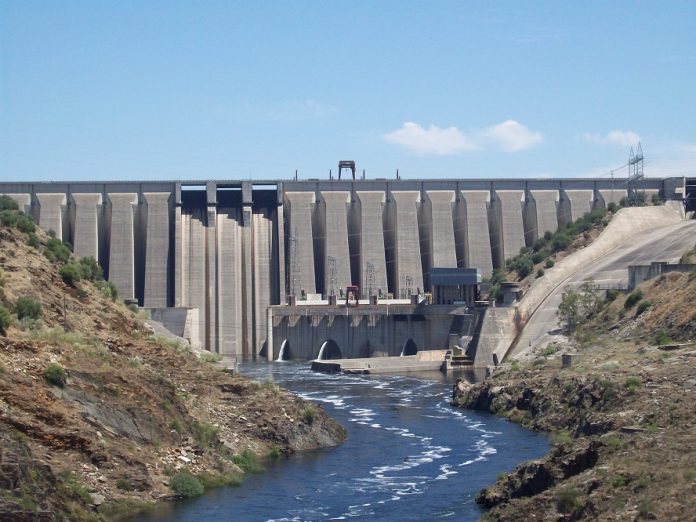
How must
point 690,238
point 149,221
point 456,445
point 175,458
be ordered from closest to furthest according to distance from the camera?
point 175,458 < point 456,445 < point 690,238 < point 149,221

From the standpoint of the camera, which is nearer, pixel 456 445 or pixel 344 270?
pixel 456 445

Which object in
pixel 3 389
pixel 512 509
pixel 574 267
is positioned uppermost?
pixel 574 267

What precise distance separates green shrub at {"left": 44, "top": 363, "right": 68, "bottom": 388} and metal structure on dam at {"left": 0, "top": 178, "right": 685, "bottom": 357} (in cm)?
6619

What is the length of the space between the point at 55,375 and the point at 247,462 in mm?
8004

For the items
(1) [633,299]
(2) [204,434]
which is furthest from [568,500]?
(1) [633,299]

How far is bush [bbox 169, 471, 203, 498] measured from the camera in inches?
1471

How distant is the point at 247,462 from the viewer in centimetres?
4306

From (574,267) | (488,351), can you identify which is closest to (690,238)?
(574,267)

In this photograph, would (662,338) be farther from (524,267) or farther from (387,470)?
(524,267)

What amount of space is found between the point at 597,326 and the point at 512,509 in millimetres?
44272

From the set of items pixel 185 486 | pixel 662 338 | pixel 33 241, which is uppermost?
pixel 33 241

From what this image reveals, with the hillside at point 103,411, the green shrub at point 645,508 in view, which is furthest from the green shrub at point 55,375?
the green shrub at point 645,508

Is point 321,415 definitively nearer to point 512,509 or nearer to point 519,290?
point 512,509

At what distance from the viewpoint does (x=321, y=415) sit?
50.5m
